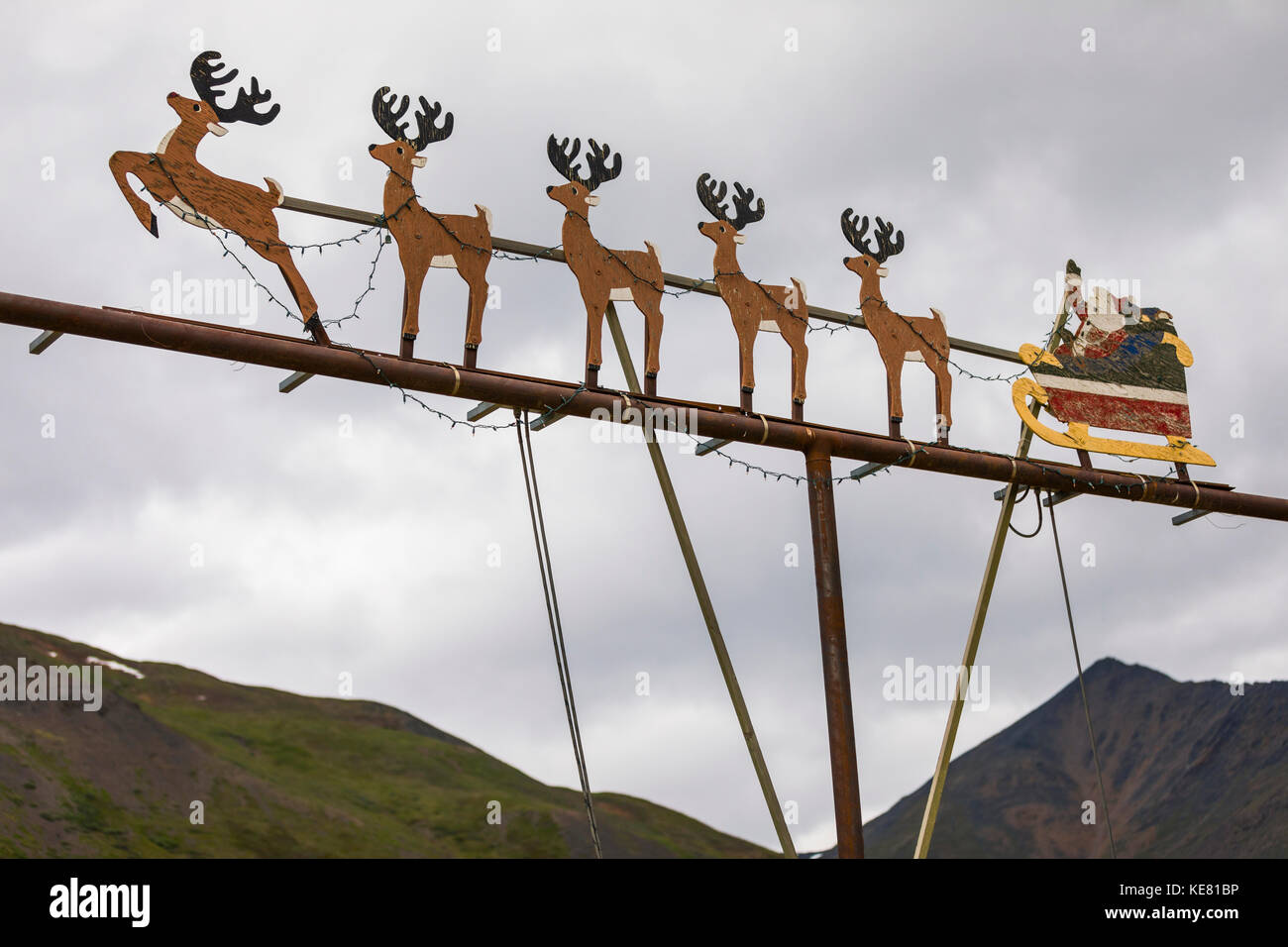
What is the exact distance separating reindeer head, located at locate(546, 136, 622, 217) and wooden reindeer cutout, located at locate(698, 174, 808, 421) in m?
0.60

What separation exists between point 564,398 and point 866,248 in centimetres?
216

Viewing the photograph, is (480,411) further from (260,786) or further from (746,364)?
(260,786)

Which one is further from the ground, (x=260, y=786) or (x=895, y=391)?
(x=895, y=391)

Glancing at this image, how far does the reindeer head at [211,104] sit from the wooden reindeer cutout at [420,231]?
1.69ft

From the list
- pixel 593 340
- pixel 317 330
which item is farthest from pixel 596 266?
pixel 317 330

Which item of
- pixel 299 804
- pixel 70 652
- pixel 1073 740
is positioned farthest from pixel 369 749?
pixel 1073 740

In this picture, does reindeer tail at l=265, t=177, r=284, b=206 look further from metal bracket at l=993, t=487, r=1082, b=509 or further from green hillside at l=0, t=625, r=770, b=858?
green hillside at l=0, t=625, r=770, b=858

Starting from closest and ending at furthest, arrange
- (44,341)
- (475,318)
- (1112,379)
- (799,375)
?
(44,341) < (475,318) < (799,375) < (1112,379)

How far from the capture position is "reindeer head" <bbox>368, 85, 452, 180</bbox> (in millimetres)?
6098

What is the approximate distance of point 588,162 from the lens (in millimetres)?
6594

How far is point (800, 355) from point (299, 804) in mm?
13249

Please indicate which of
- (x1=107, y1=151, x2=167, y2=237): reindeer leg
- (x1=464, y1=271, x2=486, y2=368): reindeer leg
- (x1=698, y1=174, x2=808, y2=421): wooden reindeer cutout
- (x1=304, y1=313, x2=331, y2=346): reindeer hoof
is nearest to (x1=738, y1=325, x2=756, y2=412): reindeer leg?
(x1=698, y1=174, x2=808, y2=421): wooden reindeer cutout

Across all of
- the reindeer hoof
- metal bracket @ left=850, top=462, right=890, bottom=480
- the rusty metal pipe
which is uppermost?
the reindeer hoof

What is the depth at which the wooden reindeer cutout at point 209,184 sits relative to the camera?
5543mm
